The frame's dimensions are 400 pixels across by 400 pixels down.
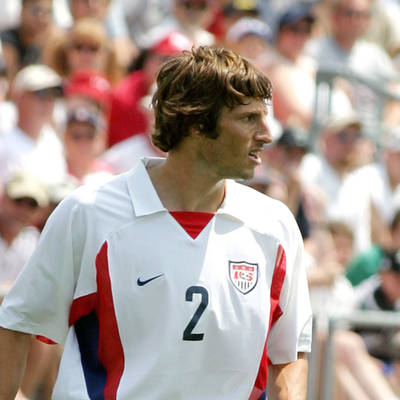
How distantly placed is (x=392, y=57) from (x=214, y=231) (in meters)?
8.49

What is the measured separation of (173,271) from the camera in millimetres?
3314

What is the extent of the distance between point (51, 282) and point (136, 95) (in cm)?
533

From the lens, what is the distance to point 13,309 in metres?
3.40

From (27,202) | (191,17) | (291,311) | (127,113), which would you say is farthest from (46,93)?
(291,311)

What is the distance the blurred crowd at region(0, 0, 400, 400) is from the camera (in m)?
6.78

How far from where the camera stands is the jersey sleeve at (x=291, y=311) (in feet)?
11.5

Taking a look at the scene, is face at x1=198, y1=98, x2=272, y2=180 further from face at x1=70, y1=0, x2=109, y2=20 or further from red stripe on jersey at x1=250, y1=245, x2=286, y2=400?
face at x1=70, y1=0, x2=109, y2=20

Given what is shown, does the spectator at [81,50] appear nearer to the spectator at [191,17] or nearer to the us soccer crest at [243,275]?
the spectator at [191,17]

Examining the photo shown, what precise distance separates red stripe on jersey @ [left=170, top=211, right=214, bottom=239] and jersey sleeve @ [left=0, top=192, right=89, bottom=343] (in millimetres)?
310

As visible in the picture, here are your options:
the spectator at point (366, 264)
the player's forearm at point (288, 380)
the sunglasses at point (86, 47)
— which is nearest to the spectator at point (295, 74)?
the sunglasses at point (86, 47)

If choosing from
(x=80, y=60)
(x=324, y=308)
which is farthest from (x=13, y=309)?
(x=80, y=60)

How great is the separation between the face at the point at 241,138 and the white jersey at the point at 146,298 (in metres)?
0.19

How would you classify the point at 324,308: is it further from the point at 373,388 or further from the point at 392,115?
the point at 392,115

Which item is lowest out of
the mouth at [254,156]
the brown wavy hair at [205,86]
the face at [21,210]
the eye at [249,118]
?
the face at [21,210]
